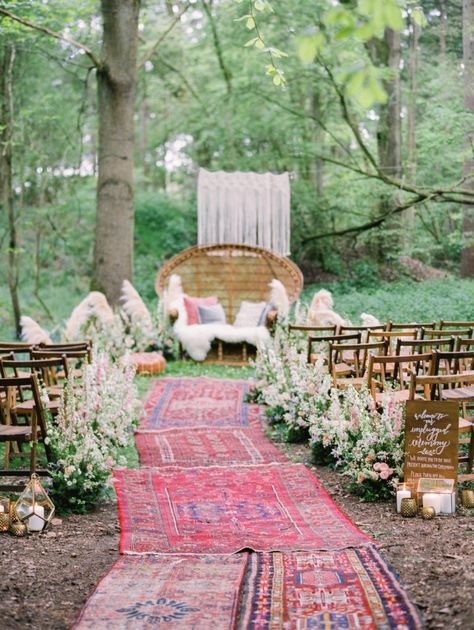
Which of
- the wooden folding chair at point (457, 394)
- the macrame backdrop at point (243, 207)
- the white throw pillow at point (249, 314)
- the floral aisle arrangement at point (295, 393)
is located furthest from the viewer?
the macrame backdrop at point (243, 207)

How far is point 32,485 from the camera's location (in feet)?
16.0

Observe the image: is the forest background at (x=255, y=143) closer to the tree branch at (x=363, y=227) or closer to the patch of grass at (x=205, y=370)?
the tree branch at (x=363, y=227)

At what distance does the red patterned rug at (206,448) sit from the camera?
22.1ft

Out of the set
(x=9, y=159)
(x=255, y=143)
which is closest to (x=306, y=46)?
(x=9, y=159)

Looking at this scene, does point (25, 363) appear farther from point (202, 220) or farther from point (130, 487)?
point (202, 220)

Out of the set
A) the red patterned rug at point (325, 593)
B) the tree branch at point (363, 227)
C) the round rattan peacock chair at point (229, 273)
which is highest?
the tree branch at point (363, 227)

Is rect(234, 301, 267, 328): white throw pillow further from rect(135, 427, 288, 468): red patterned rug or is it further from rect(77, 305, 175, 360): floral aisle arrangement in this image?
rect(135, 427, 288, 468): red patterned rug

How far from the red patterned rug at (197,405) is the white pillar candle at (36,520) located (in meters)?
3.17

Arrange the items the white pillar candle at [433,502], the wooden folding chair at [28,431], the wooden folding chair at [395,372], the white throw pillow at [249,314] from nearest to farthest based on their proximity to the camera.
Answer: the white pillar candle at [433,502]
the wooden folding chair at [28,431]
the wooden folding chair at [395,372]
the white throw pillow at [249,314]

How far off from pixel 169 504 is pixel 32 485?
970mm

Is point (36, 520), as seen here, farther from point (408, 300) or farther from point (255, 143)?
point (255, 143)

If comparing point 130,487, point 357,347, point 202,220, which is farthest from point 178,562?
point 202,220

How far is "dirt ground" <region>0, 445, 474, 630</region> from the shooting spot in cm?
353

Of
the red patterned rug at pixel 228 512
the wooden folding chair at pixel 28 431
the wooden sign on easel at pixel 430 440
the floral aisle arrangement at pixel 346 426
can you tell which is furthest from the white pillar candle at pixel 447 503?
the wooden folding chair at pixel 28 431
